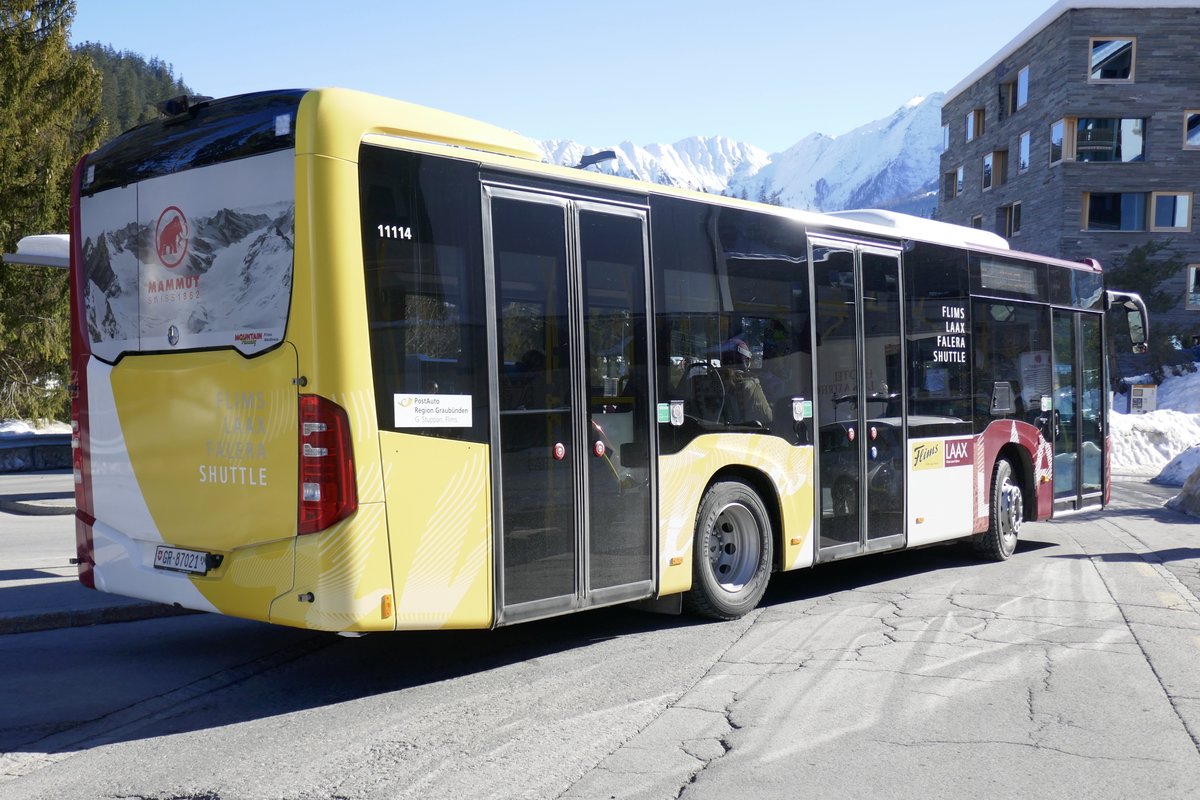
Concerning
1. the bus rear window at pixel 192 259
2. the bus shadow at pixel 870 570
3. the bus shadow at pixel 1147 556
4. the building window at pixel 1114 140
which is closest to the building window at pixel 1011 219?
the building window at pixel 1114 140

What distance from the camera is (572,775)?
15.4ft

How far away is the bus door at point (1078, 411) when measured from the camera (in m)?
12.3

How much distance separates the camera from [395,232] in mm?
5785

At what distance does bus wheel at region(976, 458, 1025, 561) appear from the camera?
11.1 meters

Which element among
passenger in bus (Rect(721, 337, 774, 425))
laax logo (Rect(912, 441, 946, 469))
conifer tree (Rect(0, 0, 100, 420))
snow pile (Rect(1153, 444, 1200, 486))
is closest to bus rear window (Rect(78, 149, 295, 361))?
passenger in bus (Rect(721, 337, 774, 425))

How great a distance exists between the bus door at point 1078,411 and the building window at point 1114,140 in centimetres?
3669

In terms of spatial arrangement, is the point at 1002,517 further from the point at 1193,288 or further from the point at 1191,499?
the point at 1193,288

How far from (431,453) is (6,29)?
25893 mm

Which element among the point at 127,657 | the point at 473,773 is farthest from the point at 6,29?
the point at 473,773

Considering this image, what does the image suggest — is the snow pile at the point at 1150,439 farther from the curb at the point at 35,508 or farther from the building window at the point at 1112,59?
the curb at the point at 35,508

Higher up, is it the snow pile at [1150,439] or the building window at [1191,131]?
the building window at [1191,131]

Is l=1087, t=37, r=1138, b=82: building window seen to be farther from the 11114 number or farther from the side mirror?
the 11114 number

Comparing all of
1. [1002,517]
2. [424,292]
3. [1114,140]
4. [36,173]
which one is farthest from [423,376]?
[1114,140]

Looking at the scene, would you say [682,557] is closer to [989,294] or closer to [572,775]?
[572,775]
